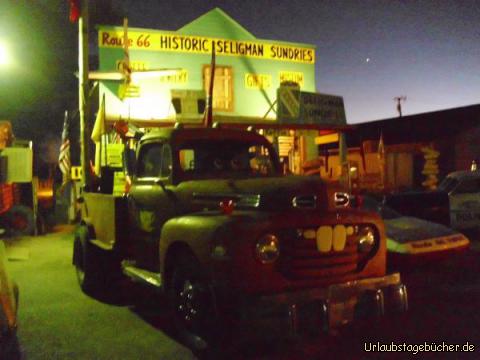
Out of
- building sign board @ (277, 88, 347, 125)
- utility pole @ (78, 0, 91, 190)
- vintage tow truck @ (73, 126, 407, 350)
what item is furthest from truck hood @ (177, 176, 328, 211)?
building sign board @ (277, 88, 347, 125)

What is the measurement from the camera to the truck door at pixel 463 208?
12.6 meters

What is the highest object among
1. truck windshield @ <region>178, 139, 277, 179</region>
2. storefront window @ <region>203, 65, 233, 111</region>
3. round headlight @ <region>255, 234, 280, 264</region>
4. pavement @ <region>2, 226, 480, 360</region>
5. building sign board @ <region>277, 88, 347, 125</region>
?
storefront window @ <region>203, 65, 233, 111</region>

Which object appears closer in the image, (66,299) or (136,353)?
(136,353)

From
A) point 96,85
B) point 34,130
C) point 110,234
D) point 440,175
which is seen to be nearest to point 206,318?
point 110,234

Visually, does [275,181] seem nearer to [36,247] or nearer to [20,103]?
[36,247]

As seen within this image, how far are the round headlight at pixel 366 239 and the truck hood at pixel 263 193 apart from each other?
512 millimetres

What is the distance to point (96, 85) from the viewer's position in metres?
15.4

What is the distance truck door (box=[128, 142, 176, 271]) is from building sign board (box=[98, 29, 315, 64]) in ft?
34.9

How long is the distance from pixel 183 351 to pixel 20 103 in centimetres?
2498

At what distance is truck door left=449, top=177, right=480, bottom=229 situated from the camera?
12.6 metres

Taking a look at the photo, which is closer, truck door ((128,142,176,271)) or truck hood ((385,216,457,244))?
truck door ((128,142,176,271))

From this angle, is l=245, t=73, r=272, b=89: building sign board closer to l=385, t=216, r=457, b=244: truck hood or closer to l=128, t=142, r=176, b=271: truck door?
l=385, t=216, r=457, b=244: truck hood

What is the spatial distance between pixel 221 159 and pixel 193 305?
6.34ft

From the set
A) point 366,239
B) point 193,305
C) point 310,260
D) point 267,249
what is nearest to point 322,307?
point 310,260
